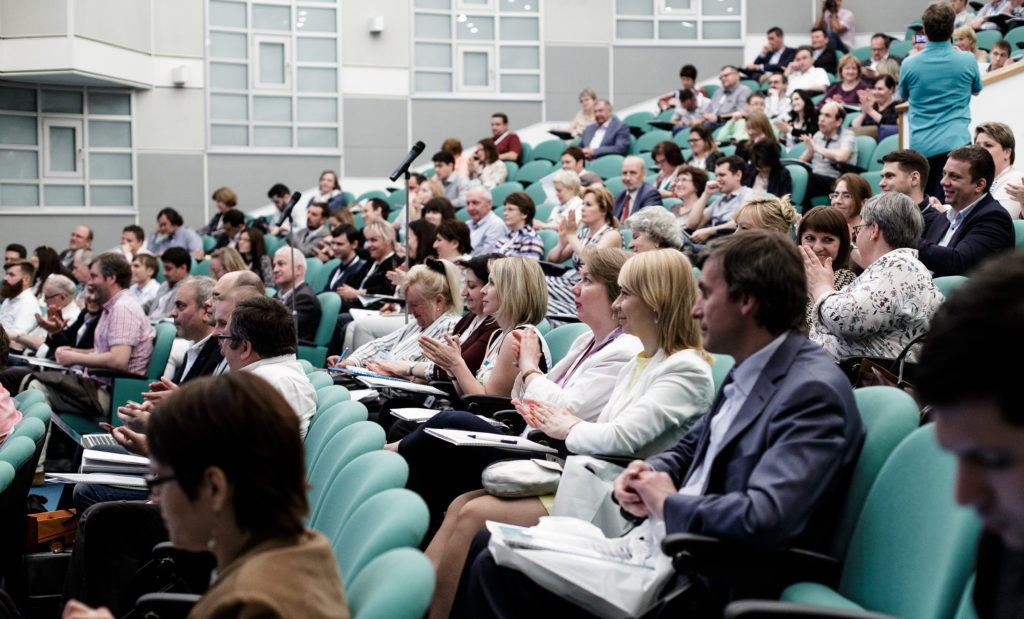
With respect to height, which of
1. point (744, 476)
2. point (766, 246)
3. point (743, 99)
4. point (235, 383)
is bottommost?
point (744, 476)

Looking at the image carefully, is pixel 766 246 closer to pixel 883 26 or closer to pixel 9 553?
pixel 9 553

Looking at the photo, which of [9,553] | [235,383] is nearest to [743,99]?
[9,553]

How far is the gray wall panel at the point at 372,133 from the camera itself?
39.4 feet

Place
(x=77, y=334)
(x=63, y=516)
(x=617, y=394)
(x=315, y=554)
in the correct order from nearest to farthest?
(x=315, y=554)
(x=617, y=394)
(x=63, y=516)
(x=77, y=334)

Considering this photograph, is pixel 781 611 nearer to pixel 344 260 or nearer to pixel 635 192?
pixel 635 192

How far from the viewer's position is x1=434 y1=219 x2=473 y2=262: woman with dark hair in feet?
18.2

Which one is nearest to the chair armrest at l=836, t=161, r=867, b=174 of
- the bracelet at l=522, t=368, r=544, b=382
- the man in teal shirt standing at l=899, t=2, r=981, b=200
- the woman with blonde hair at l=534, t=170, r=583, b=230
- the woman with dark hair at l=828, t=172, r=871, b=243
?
the man in teal shirt standing at l=899, t=2, r=981, b=200

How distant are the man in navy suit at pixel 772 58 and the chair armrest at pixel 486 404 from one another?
26.2ft

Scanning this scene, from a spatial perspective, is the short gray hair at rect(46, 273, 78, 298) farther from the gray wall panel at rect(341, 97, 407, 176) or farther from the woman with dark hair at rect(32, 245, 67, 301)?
the gray wall panel at rect(341, 97, 407, 176)

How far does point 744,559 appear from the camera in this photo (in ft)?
5.35

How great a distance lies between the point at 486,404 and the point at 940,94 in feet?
10.0

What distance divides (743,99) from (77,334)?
6.42m

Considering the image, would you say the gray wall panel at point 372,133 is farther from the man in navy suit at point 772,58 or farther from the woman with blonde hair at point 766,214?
the woman with blonde hair at point 766,214

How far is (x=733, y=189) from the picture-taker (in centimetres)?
558
